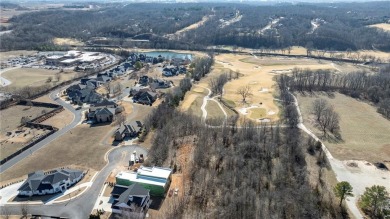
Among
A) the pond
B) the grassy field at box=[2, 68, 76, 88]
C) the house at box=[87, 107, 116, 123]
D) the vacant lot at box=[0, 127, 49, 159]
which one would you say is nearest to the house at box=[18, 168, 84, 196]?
the vacant lot at box=[0, 127, 49, 159]

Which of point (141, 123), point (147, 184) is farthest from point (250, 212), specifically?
point (141, 123)

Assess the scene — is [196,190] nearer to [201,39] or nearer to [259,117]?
[259,117]

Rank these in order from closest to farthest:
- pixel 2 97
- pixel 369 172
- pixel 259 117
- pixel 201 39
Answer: pixel 369 172, pixel 259 117, pixel 2 97, pixel 201 39

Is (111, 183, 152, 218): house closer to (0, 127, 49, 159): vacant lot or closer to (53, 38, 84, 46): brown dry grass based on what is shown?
(0, 127, 49, 159): vacant lot

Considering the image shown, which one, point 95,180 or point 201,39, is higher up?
point 201,39

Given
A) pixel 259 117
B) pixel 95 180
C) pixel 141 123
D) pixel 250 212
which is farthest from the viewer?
pixel 259 117

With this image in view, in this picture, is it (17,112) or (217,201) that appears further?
(17,112)

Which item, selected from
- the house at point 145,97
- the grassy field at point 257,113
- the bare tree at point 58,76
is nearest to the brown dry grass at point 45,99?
the bare tree at point 58,76
